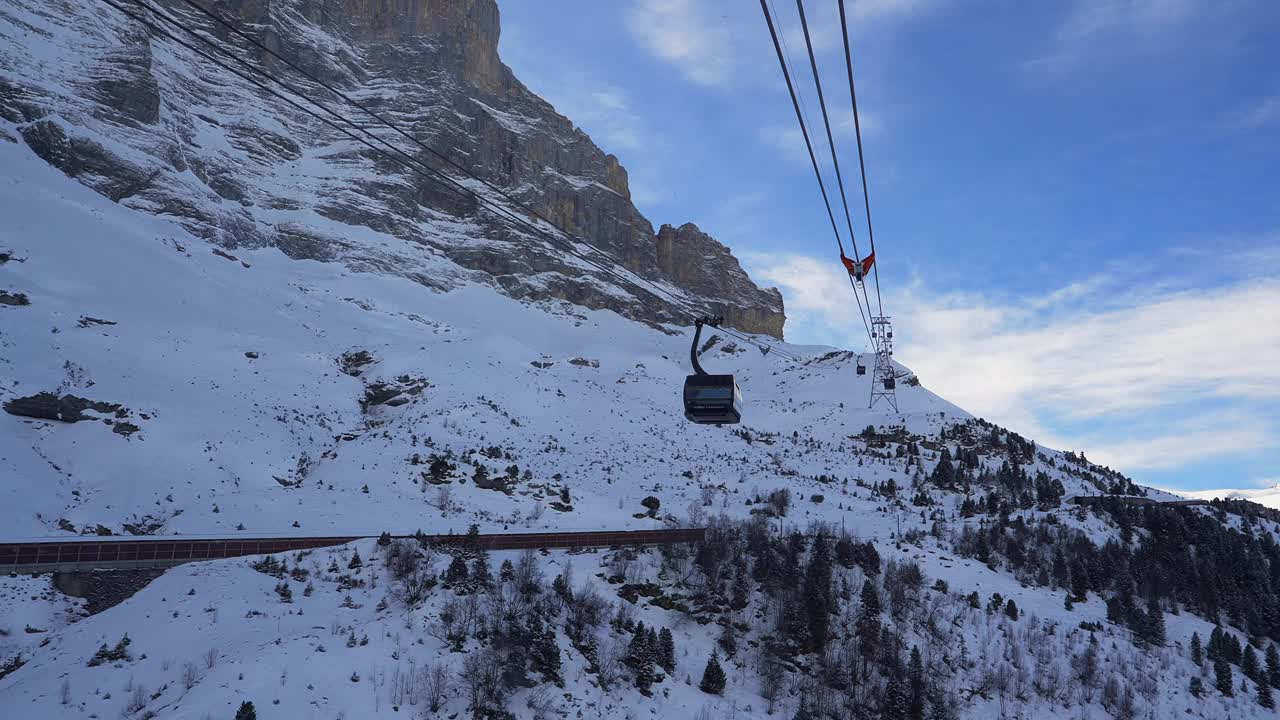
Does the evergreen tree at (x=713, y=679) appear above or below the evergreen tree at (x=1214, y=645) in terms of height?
below

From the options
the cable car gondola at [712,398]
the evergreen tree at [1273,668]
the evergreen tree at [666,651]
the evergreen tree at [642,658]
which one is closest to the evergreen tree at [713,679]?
the evergreen tree at [666,651]

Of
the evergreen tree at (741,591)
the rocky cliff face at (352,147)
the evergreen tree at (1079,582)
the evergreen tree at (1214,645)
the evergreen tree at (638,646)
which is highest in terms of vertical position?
the rocky cliff face at (352,147)

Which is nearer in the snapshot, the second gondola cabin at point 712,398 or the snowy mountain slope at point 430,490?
the second gondola cabin at point 712,398

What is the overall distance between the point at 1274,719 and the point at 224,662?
166 feet

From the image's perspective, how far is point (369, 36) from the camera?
18125 cm

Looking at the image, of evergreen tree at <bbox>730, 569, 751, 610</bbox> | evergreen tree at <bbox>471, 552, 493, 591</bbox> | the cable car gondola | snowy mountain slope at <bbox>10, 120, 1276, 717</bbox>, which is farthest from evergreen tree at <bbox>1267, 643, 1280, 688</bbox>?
evergreen tree at <bbox>471, 552, 493, 591</bbox>

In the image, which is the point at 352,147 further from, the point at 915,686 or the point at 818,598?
the point at 915,686

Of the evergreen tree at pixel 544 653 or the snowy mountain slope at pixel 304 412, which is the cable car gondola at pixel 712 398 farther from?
the snowy mountain slope at pixel 304 412

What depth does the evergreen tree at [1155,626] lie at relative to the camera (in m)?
46.0

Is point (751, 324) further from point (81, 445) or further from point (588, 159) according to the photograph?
point (81, 445)

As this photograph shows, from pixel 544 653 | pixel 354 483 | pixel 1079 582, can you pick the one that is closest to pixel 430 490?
pixel 354 483

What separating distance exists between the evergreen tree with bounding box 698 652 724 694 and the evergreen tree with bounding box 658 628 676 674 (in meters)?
1.41

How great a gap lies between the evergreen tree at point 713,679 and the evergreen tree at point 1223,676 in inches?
1186

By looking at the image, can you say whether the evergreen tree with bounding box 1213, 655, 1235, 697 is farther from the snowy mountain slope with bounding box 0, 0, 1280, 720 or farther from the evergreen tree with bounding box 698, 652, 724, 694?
the evergreen tree with bounding box 698, 652, 724, 694
